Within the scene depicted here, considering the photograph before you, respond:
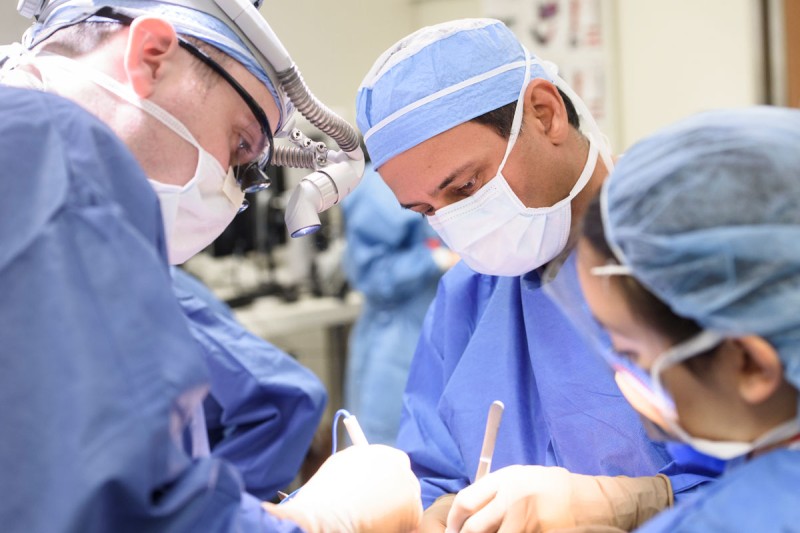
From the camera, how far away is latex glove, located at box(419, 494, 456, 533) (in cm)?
139

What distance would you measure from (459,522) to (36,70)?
895 millimetres

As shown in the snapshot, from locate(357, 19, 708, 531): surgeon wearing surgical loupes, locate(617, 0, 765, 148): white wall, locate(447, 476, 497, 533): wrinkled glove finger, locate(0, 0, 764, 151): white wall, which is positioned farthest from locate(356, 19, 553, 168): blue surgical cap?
locate(617, 0, 765, 148): white wall

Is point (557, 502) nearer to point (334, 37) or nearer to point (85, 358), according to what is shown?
point (85, 358)

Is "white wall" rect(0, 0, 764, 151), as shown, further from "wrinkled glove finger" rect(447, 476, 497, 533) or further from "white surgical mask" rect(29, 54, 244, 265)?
"wrinkled glove finger" rect(447, 476, 497, 533)

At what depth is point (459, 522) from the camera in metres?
1.28

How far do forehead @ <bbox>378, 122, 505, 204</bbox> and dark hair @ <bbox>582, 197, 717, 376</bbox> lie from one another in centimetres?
55

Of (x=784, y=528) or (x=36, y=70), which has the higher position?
(x=36, y=70)

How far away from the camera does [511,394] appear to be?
1515 millimetres

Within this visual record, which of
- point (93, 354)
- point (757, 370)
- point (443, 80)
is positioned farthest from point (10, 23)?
point (757, 370)

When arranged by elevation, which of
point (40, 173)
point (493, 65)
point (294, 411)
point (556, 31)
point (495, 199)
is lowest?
point (294, 411)

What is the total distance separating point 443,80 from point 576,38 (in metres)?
3.41

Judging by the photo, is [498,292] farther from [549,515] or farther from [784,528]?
[784,528]

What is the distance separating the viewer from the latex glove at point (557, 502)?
3.97 feet

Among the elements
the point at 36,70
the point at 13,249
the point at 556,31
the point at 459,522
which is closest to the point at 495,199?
the point at 459,522
